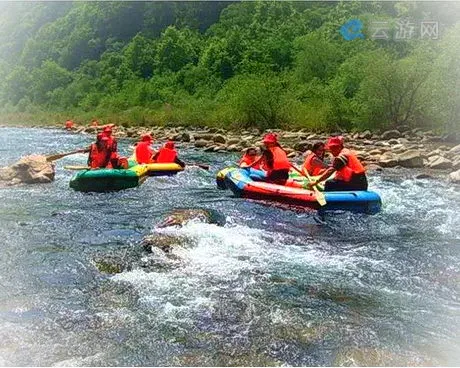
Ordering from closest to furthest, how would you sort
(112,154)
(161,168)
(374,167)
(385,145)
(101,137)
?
1. (101,137)
2. (112,154)
3. (161,168)
4. (374,167)
5. (385,145)

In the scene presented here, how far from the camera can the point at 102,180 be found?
8.62 m

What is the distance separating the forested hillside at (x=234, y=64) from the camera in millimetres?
17125

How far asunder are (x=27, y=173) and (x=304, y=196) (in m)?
5.27

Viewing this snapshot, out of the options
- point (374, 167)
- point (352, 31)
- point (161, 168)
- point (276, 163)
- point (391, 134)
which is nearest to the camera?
point (276, 163)

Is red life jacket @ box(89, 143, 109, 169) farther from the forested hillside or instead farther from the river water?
the forested hillside

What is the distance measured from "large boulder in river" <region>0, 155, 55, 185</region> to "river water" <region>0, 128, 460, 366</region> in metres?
2.10

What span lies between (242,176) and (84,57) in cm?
5842

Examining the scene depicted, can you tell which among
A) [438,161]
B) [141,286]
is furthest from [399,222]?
[438,161]

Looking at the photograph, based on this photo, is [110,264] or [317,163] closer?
[110,264]

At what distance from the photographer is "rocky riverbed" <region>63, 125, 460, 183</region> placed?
11.4 meters

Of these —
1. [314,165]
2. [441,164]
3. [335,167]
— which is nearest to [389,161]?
[441,164]

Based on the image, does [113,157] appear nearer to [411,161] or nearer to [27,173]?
[27,173]

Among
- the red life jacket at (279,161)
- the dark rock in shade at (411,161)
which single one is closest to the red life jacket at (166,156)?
the red life jacket at (279,161)

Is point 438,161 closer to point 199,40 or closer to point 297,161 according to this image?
point 297,161
